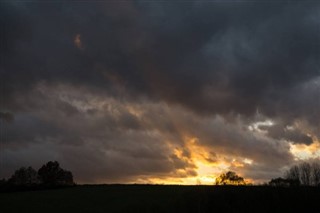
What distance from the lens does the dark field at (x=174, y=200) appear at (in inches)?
1797

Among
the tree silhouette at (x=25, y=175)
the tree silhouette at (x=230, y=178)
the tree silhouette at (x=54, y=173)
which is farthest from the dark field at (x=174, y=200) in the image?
the tree silhouette at (x=25, y=175)

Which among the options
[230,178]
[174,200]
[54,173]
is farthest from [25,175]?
[174,200]

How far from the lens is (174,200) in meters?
47.8

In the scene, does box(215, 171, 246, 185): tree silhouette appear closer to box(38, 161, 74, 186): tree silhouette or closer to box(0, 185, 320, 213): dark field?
box(0, 185, 320, 213): dark field

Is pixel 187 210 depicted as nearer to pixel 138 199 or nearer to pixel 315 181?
pixel 138 199

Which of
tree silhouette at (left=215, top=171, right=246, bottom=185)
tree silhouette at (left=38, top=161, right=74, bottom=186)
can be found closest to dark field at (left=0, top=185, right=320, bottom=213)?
tree silhouette at (left=215, top=171, right=246, bottom=185)

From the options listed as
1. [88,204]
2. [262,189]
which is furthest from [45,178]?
[262,189]

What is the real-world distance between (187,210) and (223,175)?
151 ft

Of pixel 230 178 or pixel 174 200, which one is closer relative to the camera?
pixel 174 200

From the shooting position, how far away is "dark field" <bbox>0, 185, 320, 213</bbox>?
45656mm

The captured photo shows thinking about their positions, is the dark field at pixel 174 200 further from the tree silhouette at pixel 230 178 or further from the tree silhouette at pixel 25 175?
the tree silhouette at pixel 25 175

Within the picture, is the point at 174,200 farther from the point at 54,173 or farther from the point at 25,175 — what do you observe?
the point at 25,175

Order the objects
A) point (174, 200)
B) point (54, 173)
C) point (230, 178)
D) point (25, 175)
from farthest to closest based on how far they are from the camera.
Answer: point (25, 175)
point (54, 173)
point (230, 178)
point (174, 200)

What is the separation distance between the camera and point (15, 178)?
121688mm
